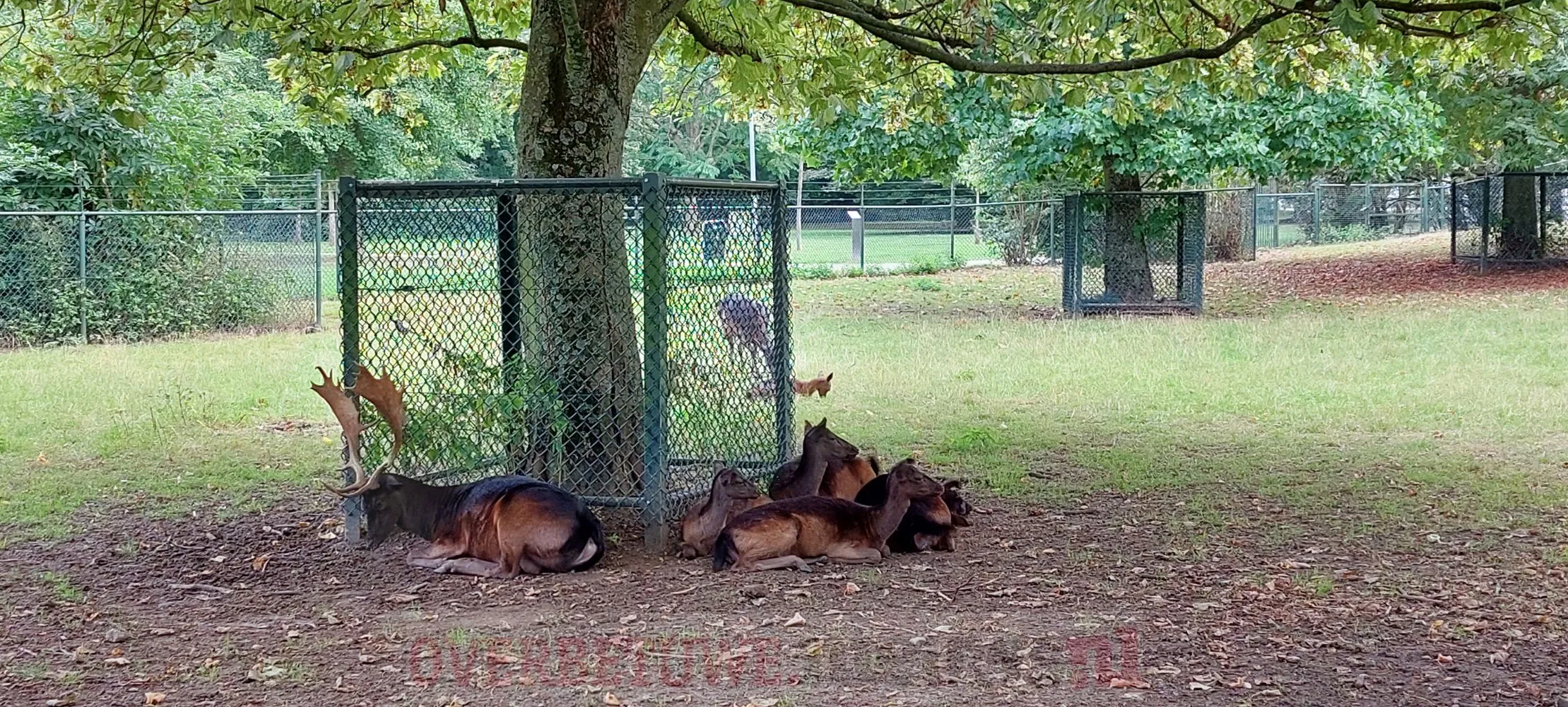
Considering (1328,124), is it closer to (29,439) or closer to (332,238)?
(29,439)

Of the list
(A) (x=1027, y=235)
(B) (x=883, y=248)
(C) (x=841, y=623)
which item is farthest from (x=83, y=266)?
(A) (x=1027, y=235)

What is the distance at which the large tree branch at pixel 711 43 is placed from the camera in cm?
907

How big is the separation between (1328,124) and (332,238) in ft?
65.4

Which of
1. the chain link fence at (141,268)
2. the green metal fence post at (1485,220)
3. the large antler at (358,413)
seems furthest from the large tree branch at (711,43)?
the green metal fence post at (1485,220)

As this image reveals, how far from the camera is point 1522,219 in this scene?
22.6m

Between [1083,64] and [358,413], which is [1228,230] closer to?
[1083,64]

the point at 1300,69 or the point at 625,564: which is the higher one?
the point at 1300,69

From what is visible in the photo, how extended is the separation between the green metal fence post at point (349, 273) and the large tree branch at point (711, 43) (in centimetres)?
279

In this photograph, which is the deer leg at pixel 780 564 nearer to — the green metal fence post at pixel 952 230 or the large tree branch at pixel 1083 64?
the large tree branch at pixel 1083 64

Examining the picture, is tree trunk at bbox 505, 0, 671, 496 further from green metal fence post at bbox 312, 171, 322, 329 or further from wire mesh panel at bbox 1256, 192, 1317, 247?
wire mesh panel at bbox 1256, 192, 1317, 247

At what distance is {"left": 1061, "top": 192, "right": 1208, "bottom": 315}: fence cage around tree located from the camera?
1911cm

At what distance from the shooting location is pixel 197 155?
19.0 meters

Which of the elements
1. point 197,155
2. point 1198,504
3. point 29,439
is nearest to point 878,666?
point 1198,504

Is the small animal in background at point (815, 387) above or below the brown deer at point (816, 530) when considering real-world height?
above
